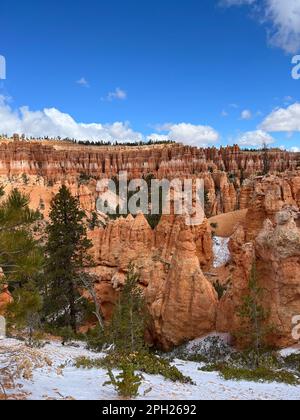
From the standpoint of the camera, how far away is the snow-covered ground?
27.0 ft

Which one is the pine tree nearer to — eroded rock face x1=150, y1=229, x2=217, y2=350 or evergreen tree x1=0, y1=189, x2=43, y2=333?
eroded rock face x1=150, y1=229, x2=217, y2=350

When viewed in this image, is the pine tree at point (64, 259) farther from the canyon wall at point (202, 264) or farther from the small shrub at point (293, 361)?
the small shrub at point (293, 361)

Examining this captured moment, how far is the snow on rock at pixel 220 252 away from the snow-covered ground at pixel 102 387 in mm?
22756

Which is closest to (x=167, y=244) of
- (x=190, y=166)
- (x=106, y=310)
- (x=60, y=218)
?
(x=106, y=310)

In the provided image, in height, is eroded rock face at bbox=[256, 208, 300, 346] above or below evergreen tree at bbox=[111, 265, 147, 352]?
above

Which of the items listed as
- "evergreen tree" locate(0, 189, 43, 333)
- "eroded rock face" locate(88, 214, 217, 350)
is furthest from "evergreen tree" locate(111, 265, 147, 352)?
"evergreen tree" locate(0, 189, 43, 333)

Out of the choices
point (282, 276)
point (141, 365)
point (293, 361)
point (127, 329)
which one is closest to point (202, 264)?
point (282, 276)

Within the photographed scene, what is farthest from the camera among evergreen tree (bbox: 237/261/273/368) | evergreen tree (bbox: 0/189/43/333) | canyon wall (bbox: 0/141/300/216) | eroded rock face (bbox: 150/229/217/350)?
canyon wall (bbox: 0/141/300/216)

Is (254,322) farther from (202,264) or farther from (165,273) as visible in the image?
(202,264)

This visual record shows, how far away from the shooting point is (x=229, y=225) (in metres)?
43.5

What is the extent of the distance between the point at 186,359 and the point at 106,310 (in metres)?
12.4

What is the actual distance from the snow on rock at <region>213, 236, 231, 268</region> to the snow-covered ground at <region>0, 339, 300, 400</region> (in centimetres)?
2276

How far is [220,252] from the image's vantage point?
36.8 meters
